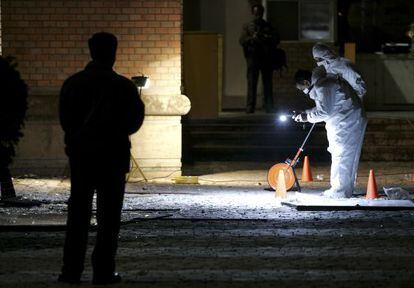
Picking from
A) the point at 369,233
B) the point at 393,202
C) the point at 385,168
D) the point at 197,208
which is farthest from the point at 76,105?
Answer: the point at 385,168

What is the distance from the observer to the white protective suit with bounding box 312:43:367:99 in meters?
14.5

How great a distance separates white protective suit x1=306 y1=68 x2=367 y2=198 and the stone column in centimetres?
340

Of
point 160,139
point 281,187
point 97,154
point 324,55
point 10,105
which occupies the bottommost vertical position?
point 281,187

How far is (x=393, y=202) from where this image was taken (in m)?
13.9

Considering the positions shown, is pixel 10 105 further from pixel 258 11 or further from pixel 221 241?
pixel 258 11

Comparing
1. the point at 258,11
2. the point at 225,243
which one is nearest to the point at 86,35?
the point at 258,11

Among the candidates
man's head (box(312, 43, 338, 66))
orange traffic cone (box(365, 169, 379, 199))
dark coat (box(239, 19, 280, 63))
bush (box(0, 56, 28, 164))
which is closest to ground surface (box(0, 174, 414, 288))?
bush (box(0, 56, 28, 164))

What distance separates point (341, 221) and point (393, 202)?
1456mm

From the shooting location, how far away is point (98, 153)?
28.7ft

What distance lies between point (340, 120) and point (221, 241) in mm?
3617

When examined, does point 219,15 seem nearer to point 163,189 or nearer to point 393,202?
point 163,189

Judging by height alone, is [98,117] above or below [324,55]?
below

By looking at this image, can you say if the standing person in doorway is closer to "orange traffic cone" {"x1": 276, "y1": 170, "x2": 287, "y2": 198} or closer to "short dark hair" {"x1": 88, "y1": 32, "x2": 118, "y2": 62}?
"orange traffic cone" {"x1": 276, "y1": 170, "x2": 287, "y2": 198}

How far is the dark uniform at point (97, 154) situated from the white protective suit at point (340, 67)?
6067mm
